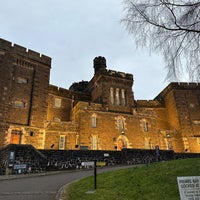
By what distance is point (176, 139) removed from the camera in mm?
32125

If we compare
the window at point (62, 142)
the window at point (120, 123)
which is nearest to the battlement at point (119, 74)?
the window at point (120, 123)

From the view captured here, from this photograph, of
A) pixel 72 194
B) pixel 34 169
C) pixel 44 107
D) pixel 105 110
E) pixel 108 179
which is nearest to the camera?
pixel 72 194

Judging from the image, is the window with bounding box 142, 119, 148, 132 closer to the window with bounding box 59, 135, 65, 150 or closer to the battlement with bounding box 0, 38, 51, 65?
the window with bounding box 59, 135, 65, 150

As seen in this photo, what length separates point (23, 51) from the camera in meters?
27.0

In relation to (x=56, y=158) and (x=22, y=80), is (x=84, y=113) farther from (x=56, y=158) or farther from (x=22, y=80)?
(x=56, y=158)

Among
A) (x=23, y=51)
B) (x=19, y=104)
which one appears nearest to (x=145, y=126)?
(x=19, y=104)

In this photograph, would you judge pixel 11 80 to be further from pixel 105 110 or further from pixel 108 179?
pixel 108 179

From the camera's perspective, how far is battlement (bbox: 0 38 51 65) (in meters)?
25.6

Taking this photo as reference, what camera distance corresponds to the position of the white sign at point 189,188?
3.97 meters

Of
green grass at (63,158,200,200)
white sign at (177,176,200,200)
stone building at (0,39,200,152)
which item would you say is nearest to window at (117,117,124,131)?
stone building at (0,39,200,152)

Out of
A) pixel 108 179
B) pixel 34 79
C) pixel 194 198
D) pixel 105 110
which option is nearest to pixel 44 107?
pixel 34 79

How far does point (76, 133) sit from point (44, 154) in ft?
36.1

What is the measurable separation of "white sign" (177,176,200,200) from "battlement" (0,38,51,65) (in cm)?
2586

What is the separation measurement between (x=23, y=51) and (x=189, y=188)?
87.2ft
